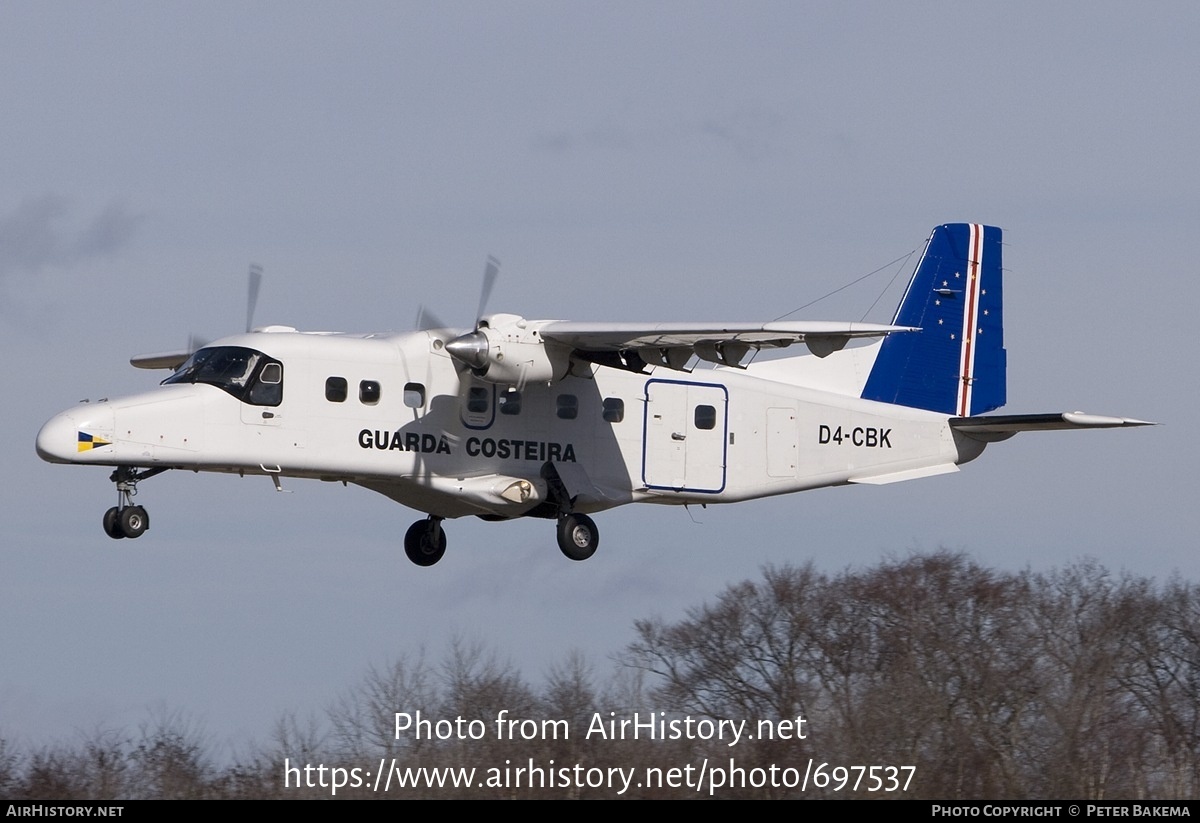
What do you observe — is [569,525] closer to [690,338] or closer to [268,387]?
[690,338]

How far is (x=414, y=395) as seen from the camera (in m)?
24.8

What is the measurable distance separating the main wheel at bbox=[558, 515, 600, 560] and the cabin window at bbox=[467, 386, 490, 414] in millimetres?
1795

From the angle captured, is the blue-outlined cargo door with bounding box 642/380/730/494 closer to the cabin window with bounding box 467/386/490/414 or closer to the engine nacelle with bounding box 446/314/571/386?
the engine nacelle with bounding box 446/314/571/386

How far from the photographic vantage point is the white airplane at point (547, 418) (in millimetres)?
23672

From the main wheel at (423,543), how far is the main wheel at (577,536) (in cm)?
194

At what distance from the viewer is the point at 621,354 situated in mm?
25953

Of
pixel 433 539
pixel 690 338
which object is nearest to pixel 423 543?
pixel 433 539

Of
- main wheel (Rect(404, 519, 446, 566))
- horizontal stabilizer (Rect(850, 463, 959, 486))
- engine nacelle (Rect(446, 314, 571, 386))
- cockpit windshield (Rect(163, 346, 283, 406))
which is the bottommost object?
main wheel (Rect(404, 519, 446, 566))

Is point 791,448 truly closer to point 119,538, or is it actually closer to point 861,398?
point 861,398

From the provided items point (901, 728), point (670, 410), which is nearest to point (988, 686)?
point (901, 728)

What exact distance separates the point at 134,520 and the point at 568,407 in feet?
18.0

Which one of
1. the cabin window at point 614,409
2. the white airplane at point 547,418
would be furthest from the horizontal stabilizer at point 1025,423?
the cabin window at point 614,409

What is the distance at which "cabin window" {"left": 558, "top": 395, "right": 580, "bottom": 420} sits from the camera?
25.8 meters

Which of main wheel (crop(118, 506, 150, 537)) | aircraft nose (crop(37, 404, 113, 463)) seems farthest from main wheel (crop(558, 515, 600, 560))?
aircraft nose (crop(37, 404, 113, 463))
